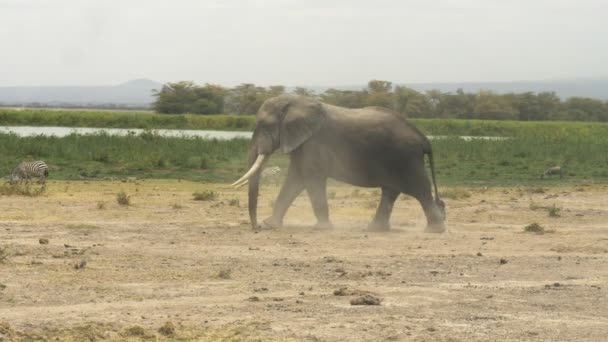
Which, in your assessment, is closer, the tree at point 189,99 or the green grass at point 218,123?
the green grass at point 218,123

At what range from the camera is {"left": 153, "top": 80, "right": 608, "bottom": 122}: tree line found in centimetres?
6888

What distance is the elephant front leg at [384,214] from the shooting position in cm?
1467

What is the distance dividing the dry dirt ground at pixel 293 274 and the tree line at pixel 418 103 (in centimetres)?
5096

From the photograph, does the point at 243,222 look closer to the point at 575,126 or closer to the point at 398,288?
the point at 398,288

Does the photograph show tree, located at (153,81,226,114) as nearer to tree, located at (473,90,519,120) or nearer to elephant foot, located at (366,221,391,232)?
tree, located at (473,90,519,120)

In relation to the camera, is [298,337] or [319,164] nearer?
[298,337]

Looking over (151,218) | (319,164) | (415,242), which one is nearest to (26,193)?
(151,218)

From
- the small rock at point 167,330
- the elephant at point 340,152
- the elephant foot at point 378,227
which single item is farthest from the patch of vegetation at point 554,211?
the small rock at point 167,330

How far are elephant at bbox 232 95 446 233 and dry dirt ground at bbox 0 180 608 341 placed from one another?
1.65 feet

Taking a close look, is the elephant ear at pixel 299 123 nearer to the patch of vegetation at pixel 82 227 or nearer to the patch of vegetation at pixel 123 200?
the patch of vegetation at pixel 82 227

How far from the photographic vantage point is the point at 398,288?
10000mm

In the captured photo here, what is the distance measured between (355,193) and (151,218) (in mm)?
5268

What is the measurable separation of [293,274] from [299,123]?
411cm

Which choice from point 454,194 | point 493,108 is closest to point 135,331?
point 454,194
